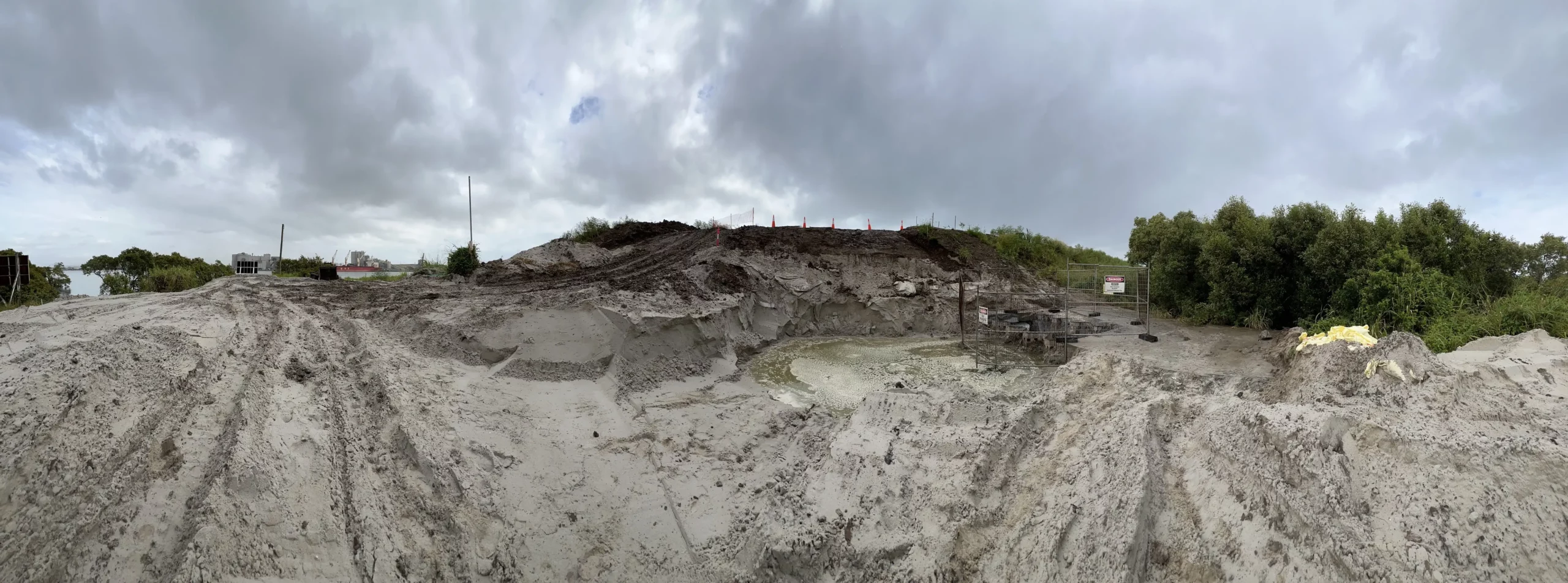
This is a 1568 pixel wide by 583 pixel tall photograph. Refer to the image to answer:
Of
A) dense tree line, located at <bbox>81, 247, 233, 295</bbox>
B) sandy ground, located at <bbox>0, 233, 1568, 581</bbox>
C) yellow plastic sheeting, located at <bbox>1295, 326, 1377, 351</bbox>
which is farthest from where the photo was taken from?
dense tree line, located at <bbox>81, 247, 233, 295</bbox>

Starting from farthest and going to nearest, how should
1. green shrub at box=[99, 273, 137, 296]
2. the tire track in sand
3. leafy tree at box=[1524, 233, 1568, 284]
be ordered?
green shrub at box=[99, 273, 137, 296], leafy tree at box=[1524, 233, 1568, 284], the tire track in sand

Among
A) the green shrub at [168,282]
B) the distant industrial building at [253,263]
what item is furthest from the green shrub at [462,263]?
the distant industrial building at [253,263]

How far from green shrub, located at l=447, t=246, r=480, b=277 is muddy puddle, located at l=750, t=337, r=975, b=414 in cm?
943

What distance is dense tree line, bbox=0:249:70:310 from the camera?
522 inches

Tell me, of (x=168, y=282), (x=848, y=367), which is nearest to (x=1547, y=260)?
(x=848, y=367)

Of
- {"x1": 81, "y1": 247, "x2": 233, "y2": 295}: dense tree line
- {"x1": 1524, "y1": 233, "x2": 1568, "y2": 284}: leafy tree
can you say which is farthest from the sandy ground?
{"x1": 81, "y1": 247, "x2": 233, "y2": 295}: dense tree line

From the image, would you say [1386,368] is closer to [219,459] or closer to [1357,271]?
[1357,271]

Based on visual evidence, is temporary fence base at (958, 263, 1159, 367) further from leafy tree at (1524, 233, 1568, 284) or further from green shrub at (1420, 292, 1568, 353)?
leafy tree at (1524, 233, 1568, 284)

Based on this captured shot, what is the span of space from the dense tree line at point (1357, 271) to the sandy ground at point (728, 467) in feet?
9.43

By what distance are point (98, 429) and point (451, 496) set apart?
2.54 meters

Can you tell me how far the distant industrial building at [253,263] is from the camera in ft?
79.8

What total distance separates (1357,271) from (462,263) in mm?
20887

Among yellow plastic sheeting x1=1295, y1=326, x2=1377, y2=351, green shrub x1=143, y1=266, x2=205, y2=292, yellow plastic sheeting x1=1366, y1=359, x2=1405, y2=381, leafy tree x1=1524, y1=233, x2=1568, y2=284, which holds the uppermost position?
leafy tree x1=1524, y1=233, x2=1568, y2=284

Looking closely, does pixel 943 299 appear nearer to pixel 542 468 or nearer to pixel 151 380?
pixel 542 468
